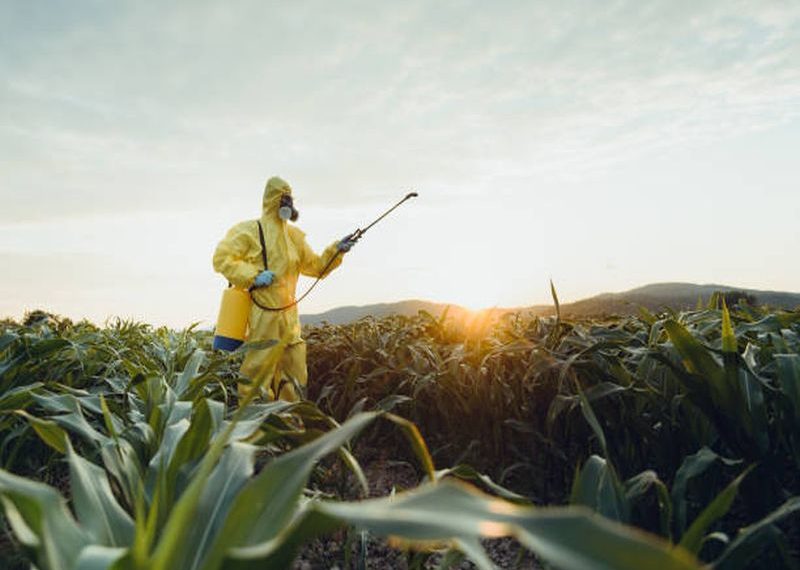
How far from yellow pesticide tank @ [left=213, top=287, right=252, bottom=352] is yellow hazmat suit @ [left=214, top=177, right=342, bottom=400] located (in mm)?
95

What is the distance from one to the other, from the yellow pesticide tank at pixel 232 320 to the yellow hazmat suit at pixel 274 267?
3.7 inches

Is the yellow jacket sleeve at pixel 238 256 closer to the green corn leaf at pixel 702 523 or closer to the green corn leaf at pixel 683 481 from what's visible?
the green corn leaf at pixel 683 481

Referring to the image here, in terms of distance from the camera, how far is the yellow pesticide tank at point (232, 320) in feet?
16.7

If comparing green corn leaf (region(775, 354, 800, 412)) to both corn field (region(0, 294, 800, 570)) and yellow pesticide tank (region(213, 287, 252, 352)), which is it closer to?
corn field (region(0, 294, 800, 570))

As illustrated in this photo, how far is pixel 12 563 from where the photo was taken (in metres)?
1.51

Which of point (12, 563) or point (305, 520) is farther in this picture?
point (12, 563)

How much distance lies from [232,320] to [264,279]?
0.44 metres

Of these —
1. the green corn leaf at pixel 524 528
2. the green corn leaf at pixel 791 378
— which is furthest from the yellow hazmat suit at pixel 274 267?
the green corn leaf at pixel 524 528

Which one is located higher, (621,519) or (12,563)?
(621,519)

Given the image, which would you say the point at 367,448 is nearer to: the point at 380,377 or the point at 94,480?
the point at 380,377

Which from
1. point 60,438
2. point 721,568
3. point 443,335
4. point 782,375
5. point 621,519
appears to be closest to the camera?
point 721,568

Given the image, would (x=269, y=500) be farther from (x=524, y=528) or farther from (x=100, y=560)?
(x=524, y=528)

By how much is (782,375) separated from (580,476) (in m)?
0.79

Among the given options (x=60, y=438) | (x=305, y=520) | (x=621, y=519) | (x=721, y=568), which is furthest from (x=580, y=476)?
(x=60, y=438)
